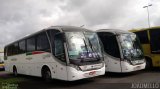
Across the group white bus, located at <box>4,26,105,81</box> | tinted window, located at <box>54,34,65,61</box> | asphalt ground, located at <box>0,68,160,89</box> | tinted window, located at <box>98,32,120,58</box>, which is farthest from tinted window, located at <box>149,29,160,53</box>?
tinted window, located at <box>54,34,65,61</box>

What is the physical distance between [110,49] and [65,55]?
4130 millimetres

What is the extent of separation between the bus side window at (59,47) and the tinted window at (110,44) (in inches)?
153

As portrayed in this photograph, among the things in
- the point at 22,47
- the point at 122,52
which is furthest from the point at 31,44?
the point at 122,52

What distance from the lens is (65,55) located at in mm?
10898

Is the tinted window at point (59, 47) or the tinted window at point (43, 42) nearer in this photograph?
the tinted window at point (59, 47)

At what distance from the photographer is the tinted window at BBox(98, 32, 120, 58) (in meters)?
13.7

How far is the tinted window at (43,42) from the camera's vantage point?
1284 cm

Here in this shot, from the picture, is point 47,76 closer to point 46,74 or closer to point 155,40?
point 46,74

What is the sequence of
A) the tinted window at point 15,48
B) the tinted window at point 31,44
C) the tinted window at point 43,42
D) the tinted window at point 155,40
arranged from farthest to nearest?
the tinted window at point 15,48 → the tinted window at point 31,44 → the tinted window at point 155,40 → the tinted window at point 43,42

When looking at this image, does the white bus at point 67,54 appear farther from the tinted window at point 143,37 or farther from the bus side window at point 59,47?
the tinted window at point 143,37

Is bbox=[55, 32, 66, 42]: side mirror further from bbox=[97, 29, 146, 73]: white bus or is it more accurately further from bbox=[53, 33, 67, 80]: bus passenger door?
bbox=[97, 29, 146, 73]: white bus

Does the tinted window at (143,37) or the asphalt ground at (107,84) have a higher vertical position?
the tinted window at (143,37)

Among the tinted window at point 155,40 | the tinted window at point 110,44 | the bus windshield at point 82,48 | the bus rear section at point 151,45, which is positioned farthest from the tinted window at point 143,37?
the bus windshield at point 82,48

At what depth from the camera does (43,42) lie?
1329 centimetres
